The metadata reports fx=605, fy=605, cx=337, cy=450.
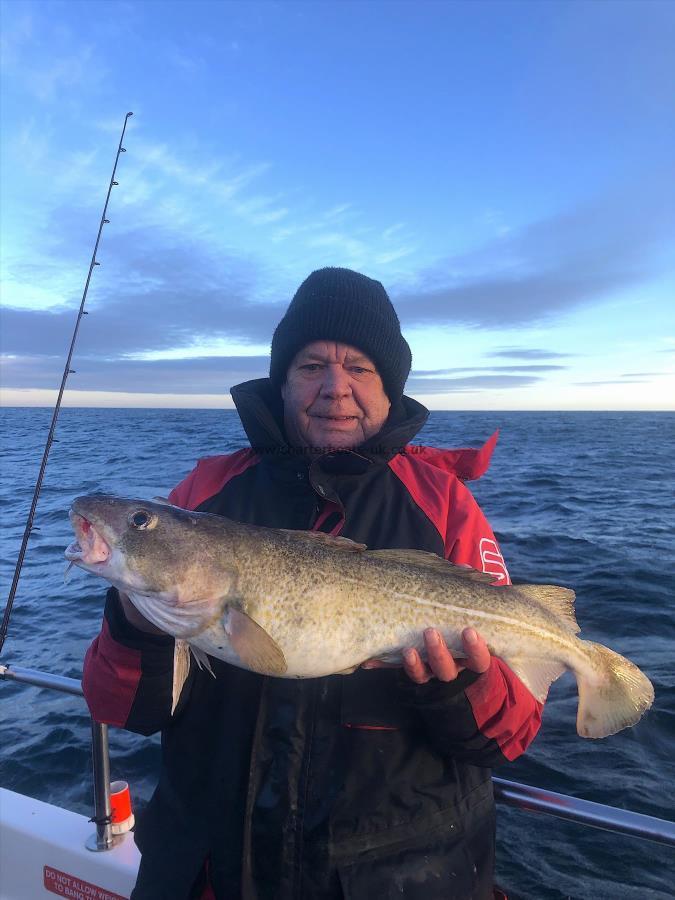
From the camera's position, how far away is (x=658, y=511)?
854 inches

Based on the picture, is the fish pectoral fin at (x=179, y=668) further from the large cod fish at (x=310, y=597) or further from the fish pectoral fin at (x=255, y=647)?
the fish pectoral fin at (x=255, y=647)

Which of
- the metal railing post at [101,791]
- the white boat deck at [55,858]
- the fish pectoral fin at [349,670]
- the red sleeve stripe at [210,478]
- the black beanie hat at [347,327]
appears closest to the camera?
the fish pectoral fin at [349,670]

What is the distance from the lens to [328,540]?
10.0 feet

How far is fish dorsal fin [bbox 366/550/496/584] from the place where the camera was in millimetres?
3063

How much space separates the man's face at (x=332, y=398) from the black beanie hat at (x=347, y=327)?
0.22ft


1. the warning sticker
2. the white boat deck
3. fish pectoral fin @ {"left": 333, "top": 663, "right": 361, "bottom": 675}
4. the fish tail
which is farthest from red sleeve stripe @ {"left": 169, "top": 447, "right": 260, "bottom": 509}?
the warning sticker

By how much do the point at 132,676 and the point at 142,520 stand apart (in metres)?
0.75

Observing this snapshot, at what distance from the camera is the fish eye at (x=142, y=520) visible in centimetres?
309

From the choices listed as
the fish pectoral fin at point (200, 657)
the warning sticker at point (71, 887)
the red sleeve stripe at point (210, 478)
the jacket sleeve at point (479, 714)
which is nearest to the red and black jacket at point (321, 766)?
the jacket sleeve at point (479, 714)

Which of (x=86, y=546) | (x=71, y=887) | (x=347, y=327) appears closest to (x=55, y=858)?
(x=71, y=887)

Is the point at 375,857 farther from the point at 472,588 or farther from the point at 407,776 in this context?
the point at 472,588

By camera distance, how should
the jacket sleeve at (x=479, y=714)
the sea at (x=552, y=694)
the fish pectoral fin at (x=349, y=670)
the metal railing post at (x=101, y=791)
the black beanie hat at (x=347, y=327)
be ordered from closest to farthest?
the jacket sleeve at (x=479, y=714) → the fish pectoral fin at (x=349, y=670) → the black beanie hat at (x=347, y=327) → the metal railing post at (x=101, y=791) → the sea at (x=552, y=694)

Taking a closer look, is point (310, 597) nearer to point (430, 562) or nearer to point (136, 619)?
point (430, 562)

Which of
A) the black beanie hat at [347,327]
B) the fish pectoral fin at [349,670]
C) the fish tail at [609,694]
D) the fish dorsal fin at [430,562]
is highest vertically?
the black beanie hat at [347,327]
